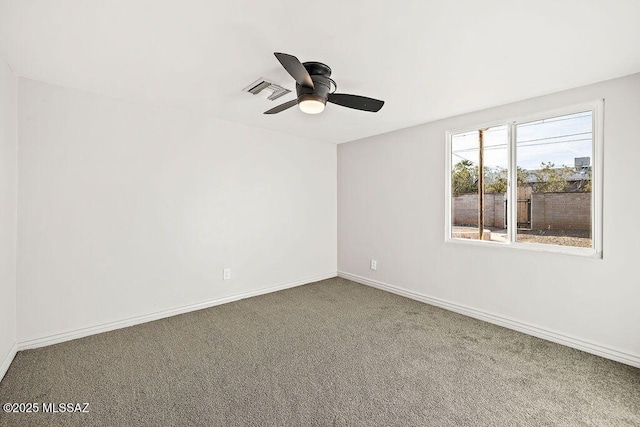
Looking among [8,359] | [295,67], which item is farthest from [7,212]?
[295,67]

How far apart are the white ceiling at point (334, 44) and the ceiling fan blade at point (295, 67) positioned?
0.23 metres

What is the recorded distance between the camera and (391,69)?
7.47 feet

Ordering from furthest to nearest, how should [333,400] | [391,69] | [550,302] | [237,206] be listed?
[237,206] < [550,302] < [391,69] < [333,400]

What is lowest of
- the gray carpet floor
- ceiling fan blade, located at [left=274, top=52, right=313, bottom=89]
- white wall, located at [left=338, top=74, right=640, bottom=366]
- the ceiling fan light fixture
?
the gray carpet floor

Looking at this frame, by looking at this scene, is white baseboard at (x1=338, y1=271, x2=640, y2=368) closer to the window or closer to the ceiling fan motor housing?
the window

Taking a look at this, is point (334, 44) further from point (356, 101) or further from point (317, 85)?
point (356, 101)

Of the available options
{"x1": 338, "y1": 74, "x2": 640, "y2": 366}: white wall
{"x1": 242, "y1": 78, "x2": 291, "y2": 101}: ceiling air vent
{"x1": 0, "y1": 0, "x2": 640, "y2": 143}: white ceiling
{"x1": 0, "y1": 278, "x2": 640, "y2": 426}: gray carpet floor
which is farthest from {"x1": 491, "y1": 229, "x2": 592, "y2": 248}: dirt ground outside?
{"x1": 242, "y1": 78, "x2": 291, "y2": 101}: ceiling air vent

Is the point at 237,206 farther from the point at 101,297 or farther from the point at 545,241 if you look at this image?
the point at 545,241

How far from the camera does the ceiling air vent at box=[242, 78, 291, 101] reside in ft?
8.23

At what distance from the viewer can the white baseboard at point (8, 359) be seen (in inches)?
82.5

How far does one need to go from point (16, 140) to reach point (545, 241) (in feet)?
15.8

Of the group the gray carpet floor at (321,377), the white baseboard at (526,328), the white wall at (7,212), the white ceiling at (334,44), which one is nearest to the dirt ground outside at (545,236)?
the white baseboard at (526,328)

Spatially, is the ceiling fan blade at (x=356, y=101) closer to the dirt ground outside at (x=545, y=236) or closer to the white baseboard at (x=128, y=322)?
the dirt ground outside at (x=545, y=236)

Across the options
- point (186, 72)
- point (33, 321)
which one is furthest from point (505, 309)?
point (33, 321)
